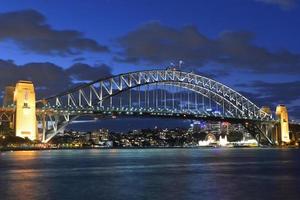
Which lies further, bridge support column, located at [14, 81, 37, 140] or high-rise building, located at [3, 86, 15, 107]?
high-rise building, located at [3, 86, 15, 107]

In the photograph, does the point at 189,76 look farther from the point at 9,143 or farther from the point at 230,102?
the point at 9,143

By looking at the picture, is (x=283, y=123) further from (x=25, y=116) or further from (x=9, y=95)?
(x=25, y=116)

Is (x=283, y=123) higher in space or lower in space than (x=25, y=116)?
higher

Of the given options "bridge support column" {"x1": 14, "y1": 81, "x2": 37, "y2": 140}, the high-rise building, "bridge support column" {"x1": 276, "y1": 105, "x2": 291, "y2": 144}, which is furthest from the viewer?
"bridge support column" {"x1": 276, "y1": 105, "x2": 291, "y2": 144}

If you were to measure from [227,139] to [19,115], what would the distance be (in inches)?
3895

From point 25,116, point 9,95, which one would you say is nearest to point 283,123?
point 9,95

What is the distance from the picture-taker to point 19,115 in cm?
9919

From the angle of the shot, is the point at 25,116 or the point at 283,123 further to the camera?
the point at 283,123

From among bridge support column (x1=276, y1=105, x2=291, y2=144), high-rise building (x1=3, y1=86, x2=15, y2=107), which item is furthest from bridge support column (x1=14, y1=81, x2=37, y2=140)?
bridge support column (x1=276, y1=105, x2=291, y2=144)

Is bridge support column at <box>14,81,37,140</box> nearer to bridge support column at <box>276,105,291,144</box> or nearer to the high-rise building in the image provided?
the high-rise building

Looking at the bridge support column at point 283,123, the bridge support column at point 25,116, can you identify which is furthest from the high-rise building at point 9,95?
the bridge support column at point 283,123

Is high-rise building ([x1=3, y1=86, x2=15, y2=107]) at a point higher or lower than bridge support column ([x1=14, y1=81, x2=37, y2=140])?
higher

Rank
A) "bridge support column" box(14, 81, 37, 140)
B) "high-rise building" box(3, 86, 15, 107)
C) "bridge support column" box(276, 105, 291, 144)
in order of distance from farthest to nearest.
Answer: "bridge support column" box(276, 105, 291, 144), "high-rise building" box(3, 86, 15, 107), "bridge support column" box(14, 81, 37, 140)

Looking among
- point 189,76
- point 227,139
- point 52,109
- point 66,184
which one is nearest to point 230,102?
point 189,76
